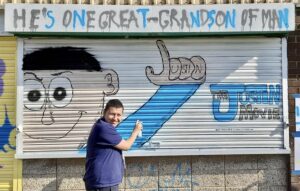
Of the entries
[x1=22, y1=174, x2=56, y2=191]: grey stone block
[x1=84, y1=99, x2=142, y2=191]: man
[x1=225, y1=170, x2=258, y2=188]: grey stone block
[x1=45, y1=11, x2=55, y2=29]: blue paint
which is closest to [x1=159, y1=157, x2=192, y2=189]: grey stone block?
[x1=225, y1=170, x2=258, y2=188]: grey stone block

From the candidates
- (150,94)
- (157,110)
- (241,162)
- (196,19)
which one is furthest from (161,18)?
(241,162)

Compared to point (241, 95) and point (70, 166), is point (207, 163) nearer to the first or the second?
point (241, 95)

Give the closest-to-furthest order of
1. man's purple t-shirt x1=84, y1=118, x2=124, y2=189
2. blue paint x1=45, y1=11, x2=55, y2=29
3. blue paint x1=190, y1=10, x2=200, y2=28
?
man's purple t-shirt x1=84, y1=118, x2=124, y2=189 < blue paint x1=45, y1=11, x2=55, y2=29 < blue paint x1=190, y1=10, x2=200, y2=28

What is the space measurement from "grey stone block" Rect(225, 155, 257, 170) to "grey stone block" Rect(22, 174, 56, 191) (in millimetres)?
2603

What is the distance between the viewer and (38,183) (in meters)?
6.39

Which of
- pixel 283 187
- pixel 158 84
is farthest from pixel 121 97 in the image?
pixel 283 187

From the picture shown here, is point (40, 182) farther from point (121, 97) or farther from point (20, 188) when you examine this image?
point (121, 97)

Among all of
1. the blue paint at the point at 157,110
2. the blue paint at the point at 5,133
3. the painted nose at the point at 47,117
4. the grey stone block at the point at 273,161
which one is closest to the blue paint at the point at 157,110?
the blue paint at the point at 157,110

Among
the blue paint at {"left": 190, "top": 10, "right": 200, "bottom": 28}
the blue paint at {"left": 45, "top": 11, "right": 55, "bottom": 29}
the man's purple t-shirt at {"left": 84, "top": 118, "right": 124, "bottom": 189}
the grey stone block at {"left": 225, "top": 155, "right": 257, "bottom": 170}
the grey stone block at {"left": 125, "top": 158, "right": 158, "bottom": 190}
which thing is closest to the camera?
the man's purple t-shirt at {"left": 84, "top": 118, "right": 124, "bottom": 189}

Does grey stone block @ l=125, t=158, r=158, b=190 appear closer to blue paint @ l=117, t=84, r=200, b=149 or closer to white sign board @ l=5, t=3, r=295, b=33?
blue paint @ l=117, t=84, r=200, b=149

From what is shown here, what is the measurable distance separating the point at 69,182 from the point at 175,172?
1569 millimetres

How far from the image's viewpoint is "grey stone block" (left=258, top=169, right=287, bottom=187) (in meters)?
6.58

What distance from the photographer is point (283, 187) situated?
6598mm

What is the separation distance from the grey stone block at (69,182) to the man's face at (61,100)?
23.0 inches
